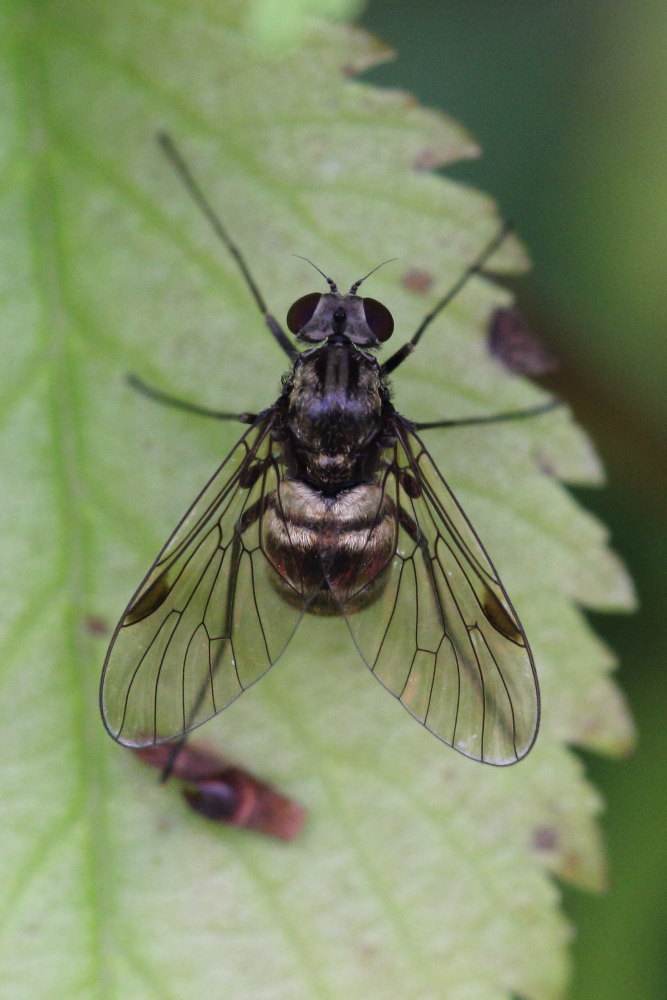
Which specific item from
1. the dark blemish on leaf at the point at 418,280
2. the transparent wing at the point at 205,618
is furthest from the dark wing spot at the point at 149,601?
the dark blemish on leaf at the point at 418,280

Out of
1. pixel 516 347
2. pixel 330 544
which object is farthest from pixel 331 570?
pixel 516 347

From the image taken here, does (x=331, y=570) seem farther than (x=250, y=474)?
No

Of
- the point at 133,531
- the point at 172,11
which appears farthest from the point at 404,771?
the point at 172,11

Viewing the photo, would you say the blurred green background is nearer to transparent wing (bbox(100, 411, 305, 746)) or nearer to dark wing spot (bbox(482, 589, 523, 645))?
dark wing spot (bbox(482, 589, 523, 645))

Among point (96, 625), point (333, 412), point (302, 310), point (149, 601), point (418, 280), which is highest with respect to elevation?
point (418, 280)

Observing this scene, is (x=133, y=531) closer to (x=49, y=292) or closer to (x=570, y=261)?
(x=49, y=292)

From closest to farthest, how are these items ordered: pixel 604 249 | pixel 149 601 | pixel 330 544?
pixel 149 601 < pixel 330 544 < pixel 604 249

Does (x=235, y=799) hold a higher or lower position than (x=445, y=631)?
lower

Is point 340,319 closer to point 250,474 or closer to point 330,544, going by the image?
point 250,474
